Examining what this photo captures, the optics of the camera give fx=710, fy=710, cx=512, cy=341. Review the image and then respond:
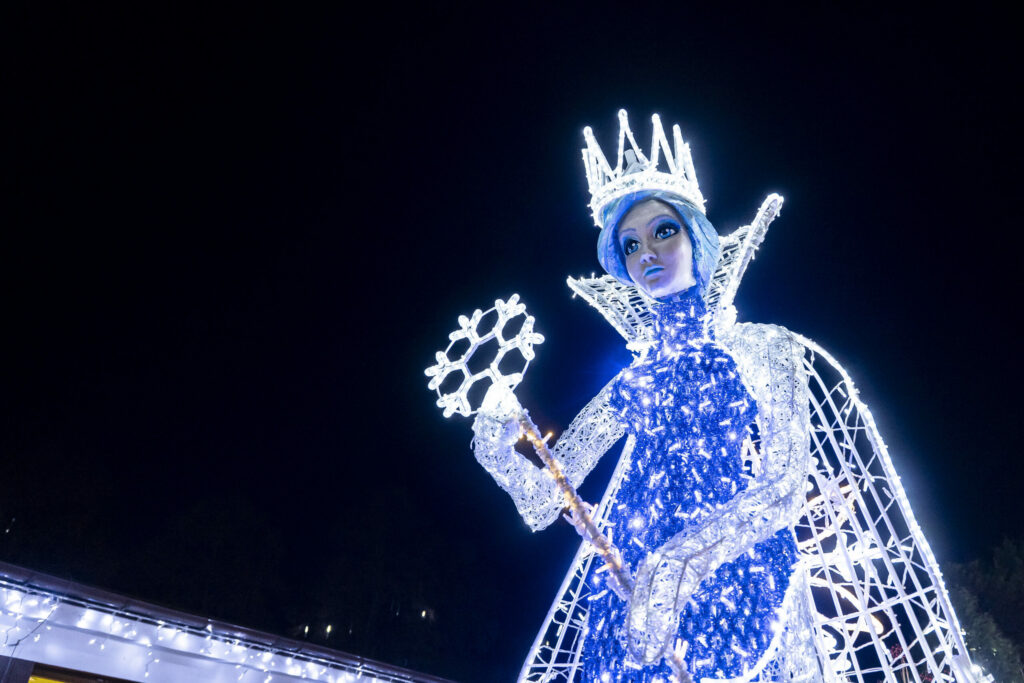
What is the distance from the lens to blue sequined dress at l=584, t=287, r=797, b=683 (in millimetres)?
2920

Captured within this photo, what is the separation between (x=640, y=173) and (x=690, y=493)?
1.75 m

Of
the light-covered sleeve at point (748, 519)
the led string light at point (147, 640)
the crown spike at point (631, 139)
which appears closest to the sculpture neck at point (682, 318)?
the light-covered sleeve at point (748, 519)

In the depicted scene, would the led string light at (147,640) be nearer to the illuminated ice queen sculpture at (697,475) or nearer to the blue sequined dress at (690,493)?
the illuminated ice queen sculpture at (697,475)

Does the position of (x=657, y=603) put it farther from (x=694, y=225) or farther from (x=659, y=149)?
(x=659, y=149)

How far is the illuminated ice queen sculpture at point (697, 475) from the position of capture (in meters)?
2.86

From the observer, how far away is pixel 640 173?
3.90 metres

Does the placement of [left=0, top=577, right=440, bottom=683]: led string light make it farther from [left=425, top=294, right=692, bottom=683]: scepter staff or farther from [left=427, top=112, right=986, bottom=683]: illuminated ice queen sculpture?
[left=425, top=294, right=692, bottom=683]: scepter staff

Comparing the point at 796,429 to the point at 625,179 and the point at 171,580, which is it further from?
the point at 171,580

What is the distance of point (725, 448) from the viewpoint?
10.8ft

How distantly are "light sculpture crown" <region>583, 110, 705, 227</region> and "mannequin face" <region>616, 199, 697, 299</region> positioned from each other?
0.12 m

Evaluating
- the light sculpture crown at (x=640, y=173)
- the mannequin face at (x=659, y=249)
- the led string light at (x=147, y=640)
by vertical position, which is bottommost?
the led string light at (x=147, y=640)

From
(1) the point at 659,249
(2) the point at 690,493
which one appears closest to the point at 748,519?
(2) the point at 690,493

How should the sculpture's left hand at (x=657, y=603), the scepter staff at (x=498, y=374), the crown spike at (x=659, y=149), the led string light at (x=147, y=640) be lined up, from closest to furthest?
Result: the sculpture's left hand at (x=657, y=603) → the scepter staff at (x=498, y=374) → the crown spike at (x=659, y=149) → the led string light at (x=147, y=640)

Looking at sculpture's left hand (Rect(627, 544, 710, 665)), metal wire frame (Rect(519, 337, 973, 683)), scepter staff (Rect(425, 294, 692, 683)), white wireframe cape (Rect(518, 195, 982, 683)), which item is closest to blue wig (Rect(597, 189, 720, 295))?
white wireframe cape (Rect(518, 195, 982, 683))
